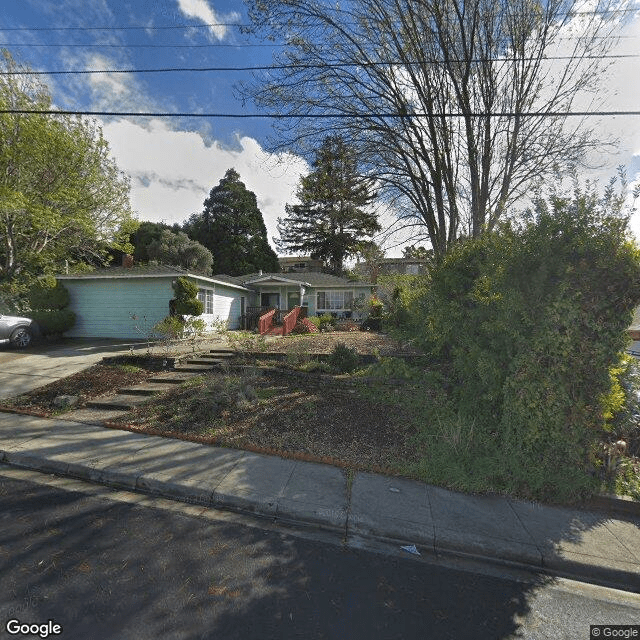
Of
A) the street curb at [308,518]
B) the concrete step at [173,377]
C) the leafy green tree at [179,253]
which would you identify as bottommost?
the street curb at [308,518]

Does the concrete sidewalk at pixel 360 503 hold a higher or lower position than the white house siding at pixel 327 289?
lower

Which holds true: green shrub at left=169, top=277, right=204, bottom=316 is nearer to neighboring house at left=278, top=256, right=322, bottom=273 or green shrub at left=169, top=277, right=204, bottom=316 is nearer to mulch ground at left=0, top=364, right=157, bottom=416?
mulch ground at left=0, top=364, right=157, bottom=416

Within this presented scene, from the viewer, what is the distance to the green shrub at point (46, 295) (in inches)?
506

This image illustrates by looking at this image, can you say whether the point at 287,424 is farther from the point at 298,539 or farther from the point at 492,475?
the point at 492,475

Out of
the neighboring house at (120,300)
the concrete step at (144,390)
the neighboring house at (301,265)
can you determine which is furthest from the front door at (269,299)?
the neighboring house at (301,265)

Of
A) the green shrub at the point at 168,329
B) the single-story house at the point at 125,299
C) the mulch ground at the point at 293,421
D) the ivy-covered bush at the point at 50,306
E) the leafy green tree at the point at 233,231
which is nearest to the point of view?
the mulch ground at the point at 293,421

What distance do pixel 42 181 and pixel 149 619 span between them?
629 inches

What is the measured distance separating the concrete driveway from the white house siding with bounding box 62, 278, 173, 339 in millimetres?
1064

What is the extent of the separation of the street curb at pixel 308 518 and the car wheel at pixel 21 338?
8.54 meters

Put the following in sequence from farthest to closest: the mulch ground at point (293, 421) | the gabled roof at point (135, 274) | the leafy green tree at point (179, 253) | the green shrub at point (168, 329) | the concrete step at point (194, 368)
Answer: the leafy green tree at point (179, 253) → the gabled roof at point (135, 274) → the green shrub at point (168, 329) → the concrete step at point (194, 368) → the mulch ground at point (293, 421)

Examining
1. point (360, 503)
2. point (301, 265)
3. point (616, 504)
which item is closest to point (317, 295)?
point (360, 503)

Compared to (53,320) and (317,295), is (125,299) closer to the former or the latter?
(53,320)

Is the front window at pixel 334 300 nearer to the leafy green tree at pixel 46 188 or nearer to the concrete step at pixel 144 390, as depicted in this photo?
the leafy green tree at pixel 46 188

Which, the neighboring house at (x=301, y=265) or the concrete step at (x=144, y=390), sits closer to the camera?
the concrete step at (x=144, y=390)
